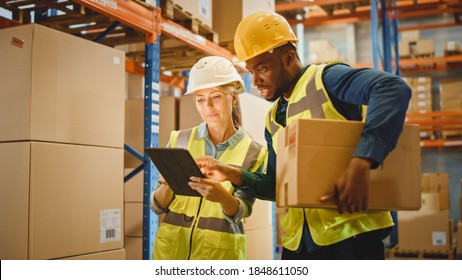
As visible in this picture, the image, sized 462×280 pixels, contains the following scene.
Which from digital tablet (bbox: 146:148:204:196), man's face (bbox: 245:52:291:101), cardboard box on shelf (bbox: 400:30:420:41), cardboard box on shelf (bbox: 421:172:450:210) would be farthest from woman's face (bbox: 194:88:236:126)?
cardboard box on shelf (bbox: 400:30:420:41)

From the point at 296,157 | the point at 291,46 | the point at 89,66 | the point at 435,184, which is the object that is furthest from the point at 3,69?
the point at 435,184

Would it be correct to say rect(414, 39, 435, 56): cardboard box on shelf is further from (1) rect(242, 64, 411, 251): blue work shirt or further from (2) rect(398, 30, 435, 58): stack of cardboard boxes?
(1) rect(242, 64, 411, 251): blue work shirt

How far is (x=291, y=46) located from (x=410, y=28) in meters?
9.17

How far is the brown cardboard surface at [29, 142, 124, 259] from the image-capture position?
2.62 meters

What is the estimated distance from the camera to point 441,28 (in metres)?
10.6

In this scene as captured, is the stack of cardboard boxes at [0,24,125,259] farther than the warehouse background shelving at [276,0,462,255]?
No

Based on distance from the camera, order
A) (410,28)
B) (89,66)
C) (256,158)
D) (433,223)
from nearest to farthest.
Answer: (256,158), (89,66), (433,223), (410,28)

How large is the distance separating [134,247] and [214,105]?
1.93 meters

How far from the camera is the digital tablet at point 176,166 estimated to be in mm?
1897

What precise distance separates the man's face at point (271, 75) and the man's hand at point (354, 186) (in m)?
0.52

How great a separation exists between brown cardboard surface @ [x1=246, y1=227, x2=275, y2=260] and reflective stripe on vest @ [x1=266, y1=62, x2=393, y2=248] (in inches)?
81.4

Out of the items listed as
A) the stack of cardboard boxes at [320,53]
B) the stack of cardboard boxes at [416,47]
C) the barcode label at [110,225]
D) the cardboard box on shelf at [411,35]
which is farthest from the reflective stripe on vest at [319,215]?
the cardboard box on shelf at [411,35]

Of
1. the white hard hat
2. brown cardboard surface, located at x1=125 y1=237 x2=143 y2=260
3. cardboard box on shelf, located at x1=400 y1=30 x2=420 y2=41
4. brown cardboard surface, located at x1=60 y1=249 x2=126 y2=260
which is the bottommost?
brown cardboard surface, located at x1=125 y1=237 x2=143 y2=260
